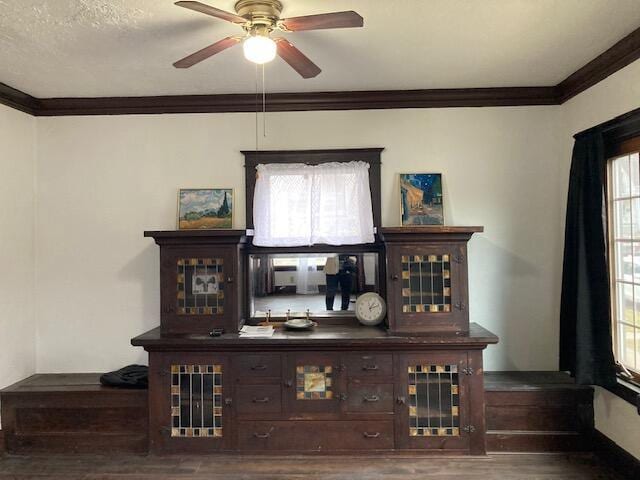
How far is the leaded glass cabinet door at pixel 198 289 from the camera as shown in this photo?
3137 millimetres

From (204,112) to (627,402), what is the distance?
3.59 metres

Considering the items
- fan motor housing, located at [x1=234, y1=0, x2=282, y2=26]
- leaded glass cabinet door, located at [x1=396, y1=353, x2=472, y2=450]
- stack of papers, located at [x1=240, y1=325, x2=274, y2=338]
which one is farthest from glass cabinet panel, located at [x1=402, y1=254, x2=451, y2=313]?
fan motor housing, located at [x1=234, y1=0, x2=282, y2=26]

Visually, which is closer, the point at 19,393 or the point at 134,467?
the point at 134,467

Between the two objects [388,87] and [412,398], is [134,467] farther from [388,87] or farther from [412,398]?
[388,87]

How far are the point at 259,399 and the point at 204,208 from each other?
1530 mm

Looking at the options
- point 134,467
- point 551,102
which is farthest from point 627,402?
point 134,467

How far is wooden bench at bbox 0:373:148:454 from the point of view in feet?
10.1

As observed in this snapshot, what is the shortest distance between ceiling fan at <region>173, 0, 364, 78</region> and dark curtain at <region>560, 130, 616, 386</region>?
1.94m

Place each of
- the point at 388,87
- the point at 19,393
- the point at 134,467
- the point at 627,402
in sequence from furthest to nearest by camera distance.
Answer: the point at 388,87 < the point at 19,393 < the point at 134,467 < the point at 627,402

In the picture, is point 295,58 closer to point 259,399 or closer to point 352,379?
point 352,379

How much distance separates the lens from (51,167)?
355 centimetres

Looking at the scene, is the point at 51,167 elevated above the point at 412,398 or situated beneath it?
elevated above

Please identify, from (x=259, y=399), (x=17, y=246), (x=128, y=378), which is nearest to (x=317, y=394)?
(x=259, y=399)

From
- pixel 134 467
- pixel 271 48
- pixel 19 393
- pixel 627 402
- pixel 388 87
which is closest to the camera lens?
pixel 271 48
